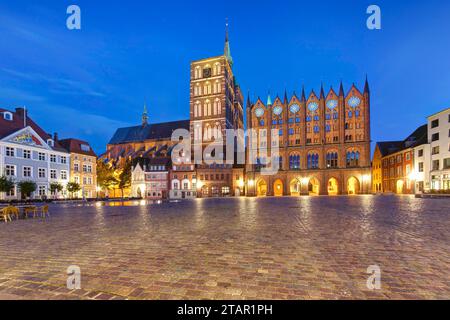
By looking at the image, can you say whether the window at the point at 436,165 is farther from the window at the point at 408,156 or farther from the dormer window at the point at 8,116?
the dormer window at the point at 8,116

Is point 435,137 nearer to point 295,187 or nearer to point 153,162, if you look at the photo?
point 295,187

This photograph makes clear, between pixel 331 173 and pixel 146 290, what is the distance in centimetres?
5268

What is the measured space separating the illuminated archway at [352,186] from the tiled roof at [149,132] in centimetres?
4860

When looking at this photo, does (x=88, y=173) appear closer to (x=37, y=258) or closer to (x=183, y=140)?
(x=183, y=140)

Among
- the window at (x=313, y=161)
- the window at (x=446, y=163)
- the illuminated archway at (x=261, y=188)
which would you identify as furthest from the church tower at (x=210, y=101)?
the window at (x=446, y=163)

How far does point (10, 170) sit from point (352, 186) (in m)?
65.0

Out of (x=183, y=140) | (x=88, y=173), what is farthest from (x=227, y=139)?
(x=88, y=173)

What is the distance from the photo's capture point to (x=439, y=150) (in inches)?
1470

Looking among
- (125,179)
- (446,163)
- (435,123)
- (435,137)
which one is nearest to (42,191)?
(125,179)

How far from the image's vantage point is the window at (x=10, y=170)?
34.2 meters

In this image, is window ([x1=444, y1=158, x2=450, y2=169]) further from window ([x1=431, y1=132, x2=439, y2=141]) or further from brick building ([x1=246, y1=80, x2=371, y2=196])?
brick building ([x1=246, y1=80, x2=371, y2=196])

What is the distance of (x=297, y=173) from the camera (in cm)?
5184

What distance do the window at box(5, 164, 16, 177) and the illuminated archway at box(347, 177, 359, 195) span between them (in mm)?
61902

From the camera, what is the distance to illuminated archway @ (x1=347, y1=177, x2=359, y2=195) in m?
50.3
